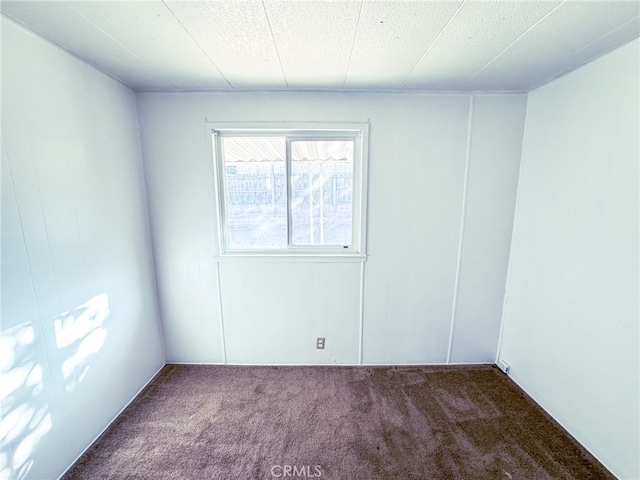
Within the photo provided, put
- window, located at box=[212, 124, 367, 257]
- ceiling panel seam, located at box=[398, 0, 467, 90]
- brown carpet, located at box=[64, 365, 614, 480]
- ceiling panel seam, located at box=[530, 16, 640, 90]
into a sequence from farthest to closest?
window, located at box=[212, 124, 367, 257], brown carpet, located at box=[64, 365, 614, 480], ceiling panel seam, located at box=[530, 16, 640, 90], ceiling panel seam, located at box=[398, 0, 467, 90]

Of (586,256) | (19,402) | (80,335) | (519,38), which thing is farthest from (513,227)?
(19,402)

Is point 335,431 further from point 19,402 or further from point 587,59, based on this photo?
point 587,59

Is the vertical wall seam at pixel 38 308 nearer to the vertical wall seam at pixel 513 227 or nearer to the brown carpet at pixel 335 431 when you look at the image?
the brown carpet at pixel 335 431

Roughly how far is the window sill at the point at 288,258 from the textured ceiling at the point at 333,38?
1.28 metres

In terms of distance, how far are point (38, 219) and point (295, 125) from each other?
160 cm

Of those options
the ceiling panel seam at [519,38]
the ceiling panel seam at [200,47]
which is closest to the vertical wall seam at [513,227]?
the ceiling panel seam at [519,38]

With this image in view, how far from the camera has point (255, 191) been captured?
219 centimetres

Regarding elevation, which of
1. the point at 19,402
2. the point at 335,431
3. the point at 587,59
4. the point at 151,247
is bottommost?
the point at 335,431

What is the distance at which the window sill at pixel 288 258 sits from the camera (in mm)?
2178

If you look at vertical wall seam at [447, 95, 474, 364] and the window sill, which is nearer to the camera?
vertical wall seam at [447, 95, 474, 364]

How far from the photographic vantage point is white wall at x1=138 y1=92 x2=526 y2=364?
2.02 meters

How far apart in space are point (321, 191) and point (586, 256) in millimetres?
1759

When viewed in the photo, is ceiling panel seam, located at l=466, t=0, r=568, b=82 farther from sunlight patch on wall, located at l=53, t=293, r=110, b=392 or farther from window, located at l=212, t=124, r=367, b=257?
sunlight patch on wall, located at l=53, t=293, r=110, b=392

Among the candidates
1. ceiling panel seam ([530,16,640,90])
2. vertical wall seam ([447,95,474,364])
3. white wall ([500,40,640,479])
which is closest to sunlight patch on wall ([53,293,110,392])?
vertical wall seam ([447,95,474,364])
